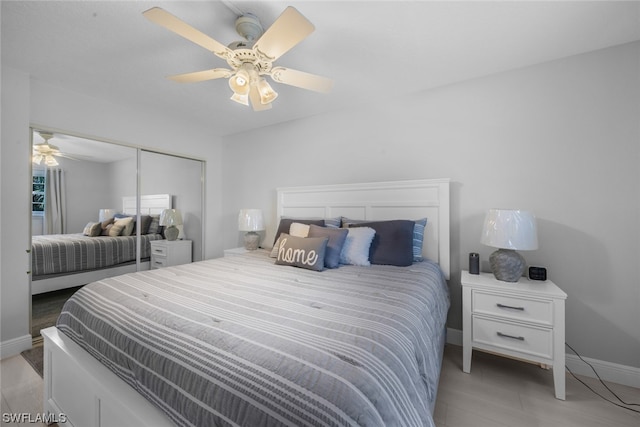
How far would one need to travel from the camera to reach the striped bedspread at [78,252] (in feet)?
7.81

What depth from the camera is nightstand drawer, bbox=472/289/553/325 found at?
1.65m

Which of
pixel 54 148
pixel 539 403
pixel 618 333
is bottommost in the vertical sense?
pixel 539 403

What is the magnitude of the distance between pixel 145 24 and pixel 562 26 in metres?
2.71

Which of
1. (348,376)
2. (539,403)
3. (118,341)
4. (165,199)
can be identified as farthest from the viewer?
(165,199)

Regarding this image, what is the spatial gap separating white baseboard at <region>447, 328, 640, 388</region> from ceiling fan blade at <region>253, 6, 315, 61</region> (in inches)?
114

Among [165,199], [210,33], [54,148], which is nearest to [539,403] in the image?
[210,33]

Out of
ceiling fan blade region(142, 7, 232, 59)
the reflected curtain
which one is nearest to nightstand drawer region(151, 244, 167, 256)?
the reflected curtain

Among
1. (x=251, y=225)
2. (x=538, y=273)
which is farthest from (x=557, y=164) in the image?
(x=251, y=225)

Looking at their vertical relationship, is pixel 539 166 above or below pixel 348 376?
above

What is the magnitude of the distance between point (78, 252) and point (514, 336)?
3963 mm

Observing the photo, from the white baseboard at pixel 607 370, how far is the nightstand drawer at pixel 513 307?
2.21 ft

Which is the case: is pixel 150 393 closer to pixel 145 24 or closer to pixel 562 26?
pixel 145 24

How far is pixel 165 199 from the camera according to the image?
3371 millimetres

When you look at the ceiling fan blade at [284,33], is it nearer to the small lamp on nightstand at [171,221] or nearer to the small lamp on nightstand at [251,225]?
the small lamp on nightstand at [251,225]
